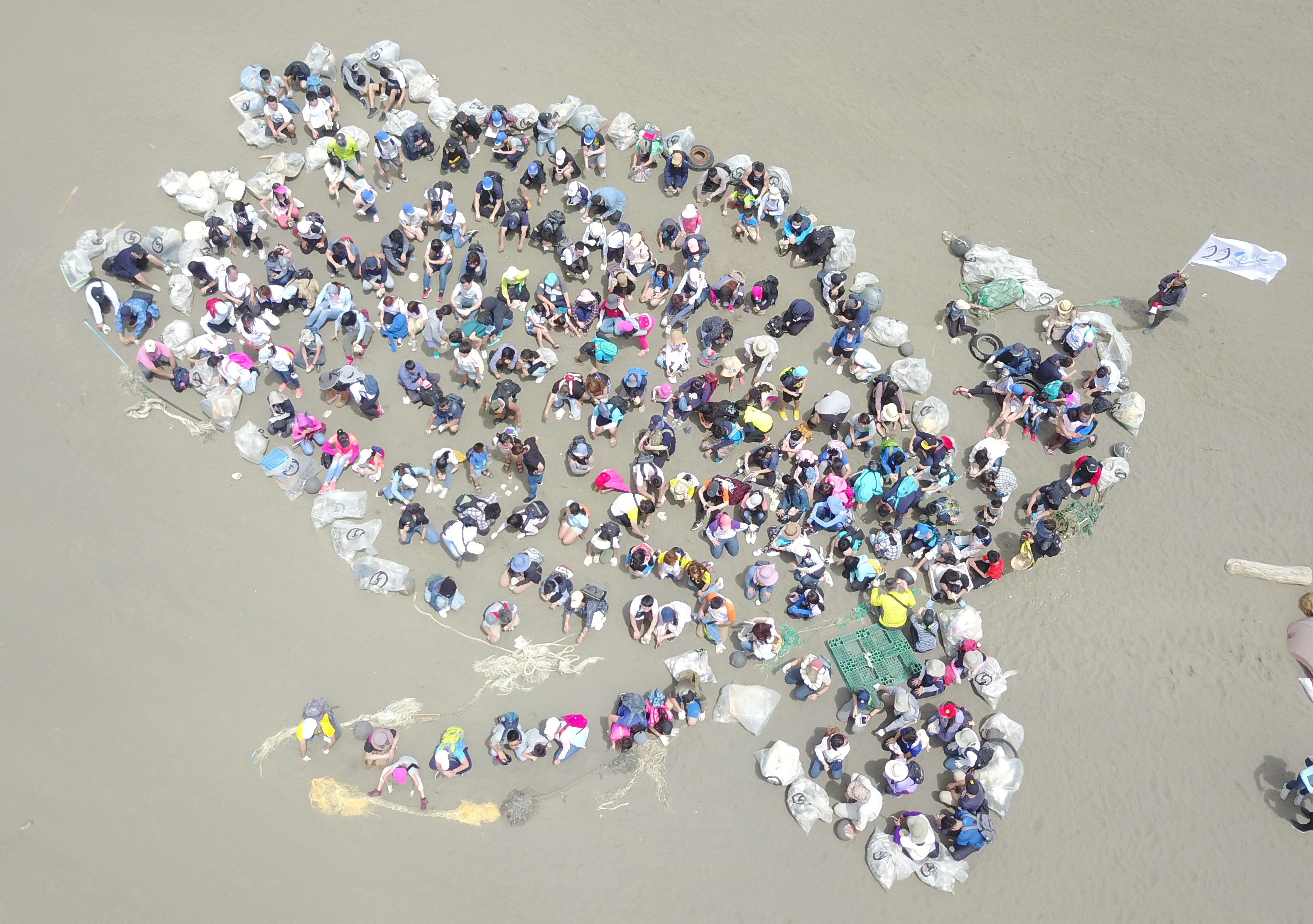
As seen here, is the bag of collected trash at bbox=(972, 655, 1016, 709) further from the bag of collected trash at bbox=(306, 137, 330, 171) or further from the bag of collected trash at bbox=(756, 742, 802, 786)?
the bag of collected trash at bbox=(306, 137, 330, 171)

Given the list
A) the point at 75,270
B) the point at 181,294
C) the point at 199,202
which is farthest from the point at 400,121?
the point at 75,270

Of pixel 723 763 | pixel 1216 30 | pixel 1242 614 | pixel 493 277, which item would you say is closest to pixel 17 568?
pixel 493 277

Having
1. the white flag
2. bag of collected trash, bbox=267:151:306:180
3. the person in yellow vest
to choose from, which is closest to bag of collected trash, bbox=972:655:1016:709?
the person in yellow vest

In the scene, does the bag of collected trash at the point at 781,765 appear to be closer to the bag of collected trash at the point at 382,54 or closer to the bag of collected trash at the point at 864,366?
the bag of collected trash at the point at 864,366

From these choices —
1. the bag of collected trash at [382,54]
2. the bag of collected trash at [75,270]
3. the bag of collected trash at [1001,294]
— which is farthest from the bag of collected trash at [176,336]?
the bag of collected trash at [1001,294]

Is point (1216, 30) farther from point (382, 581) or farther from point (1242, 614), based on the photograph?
point (382, 581)

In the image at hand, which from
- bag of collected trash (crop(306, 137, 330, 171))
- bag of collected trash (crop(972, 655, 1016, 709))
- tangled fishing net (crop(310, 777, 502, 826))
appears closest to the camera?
tangled fishing net (crop(310, 777, 502, 826))
